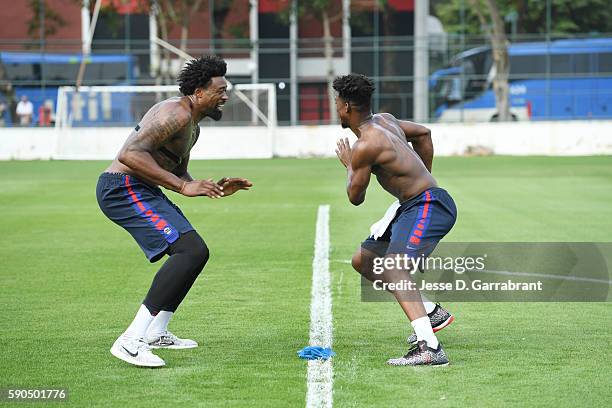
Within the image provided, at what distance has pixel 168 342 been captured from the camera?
802 centimetres

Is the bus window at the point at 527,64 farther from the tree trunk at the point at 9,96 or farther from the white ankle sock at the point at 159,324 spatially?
the white ankle sock at the point at 159,324

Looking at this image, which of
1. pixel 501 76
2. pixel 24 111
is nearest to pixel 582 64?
pixel 501 76

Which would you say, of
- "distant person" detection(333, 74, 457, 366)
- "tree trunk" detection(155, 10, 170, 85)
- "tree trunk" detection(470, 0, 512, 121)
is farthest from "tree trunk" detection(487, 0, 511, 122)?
"distant person" detection(333, 74, 457, 366)

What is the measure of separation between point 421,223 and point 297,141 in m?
33.6

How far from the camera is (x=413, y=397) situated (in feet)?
21.2

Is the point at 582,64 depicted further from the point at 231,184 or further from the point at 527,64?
the point at 231,184

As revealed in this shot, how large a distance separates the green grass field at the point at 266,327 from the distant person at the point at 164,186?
325mm

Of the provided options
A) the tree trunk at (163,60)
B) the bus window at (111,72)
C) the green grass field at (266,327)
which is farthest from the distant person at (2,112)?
the green grass field at (266,327)

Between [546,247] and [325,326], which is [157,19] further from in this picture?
[325,326]

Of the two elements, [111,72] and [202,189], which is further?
[111,72]

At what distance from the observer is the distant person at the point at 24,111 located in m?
45.8

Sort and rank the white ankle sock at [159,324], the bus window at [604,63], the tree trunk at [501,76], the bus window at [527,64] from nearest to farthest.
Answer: the white ankle sock at [159,324] < the tree trunk at [501,76] < the bus window at [604,63] < the bus window at [527,64]

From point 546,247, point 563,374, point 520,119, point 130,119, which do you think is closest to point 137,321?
point 563,374

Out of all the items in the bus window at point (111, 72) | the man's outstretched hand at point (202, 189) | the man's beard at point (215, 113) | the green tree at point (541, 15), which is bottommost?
the bus window at point (111, 72)
